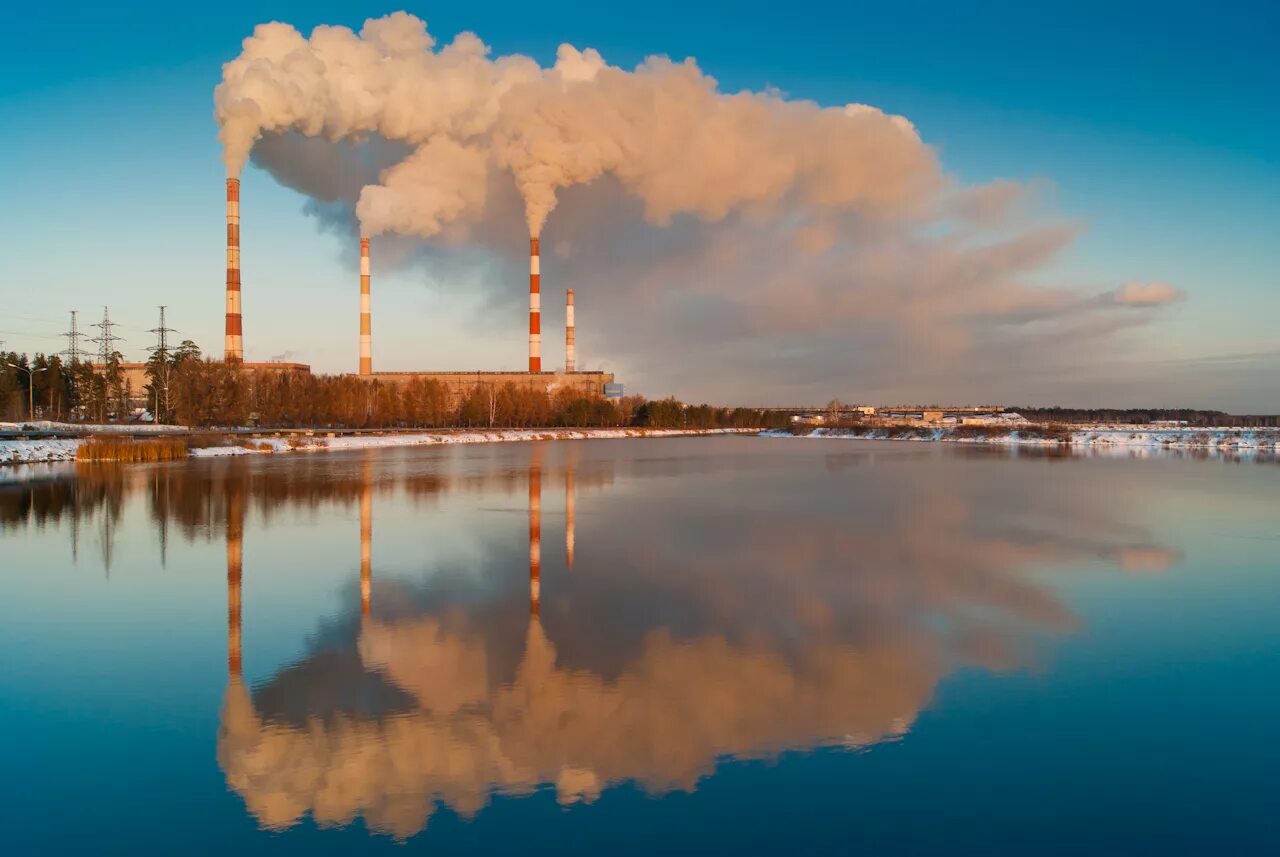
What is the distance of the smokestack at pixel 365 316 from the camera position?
7481 cm

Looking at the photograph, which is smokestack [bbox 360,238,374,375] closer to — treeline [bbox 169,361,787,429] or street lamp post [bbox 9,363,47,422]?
treeline [bbox 169,361,787,429]

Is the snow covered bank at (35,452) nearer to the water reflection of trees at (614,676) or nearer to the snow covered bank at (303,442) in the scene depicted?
the snow covered bank at (303,442)

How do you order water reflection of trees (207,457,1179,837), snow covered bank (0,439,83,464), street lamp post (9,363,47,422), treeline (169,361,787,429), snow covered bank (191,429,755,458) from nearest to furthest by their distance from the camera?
water reflection of trees (207,457,1179,837) → snow covered bank (0,439,83,464) → snow covered bank (191,429,755,458) → treeline (169,361,787,429) → street lamp post (9,363,47,422)

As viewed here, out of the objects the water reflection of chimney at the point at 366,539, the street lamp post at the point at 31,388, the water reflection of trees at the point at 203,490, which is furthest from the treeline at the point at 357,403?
the water reflection of chimney at the point at 366,539

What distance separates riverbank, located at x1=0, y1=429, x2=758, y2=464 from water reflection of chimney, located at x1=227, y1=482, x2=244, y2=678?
791 inches

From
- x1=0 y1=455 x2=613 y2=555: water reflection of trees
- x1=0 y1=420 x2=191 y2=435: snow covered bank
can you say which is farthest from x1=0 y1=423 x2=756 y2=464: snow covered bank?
x1=0 y1=455 x2=613 y2=555: water reflection of trees

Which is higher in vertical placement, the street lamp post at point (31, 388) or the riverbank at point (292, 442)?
the street lamp post at point (31, 388)

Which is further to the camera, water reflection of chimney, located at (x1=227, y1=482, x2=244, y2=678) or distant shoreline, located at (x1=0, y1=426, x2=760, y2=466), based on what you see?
distant shoreline, located at (x1=0, y1=426, x2=760, y2=466)

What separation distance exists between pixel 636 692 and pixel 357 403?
73183 mm

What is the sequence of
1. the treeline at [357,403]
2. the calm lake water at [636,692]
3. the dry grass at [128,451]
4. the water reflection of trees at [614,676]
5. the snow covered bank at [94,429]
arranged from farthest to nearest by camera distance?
1. the treeline at [357,403]
2. the snow covered bank at [94,429]
3. the dry grass at [128,451]
4. the water reflection of trees at [614,676]
5. the calm lake water at [636,692]

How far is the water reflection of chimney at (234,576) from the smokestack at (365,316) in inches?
2290

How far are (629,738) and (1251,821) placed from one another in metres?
3.72

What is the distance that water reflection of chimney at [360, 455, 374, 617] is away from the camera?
10.2 meters

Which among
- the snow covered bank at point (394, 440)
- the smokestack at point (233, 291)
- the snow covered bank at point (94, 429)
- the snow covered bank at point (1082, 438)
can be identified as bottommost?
the snow covered bank at point (1082, 438)
